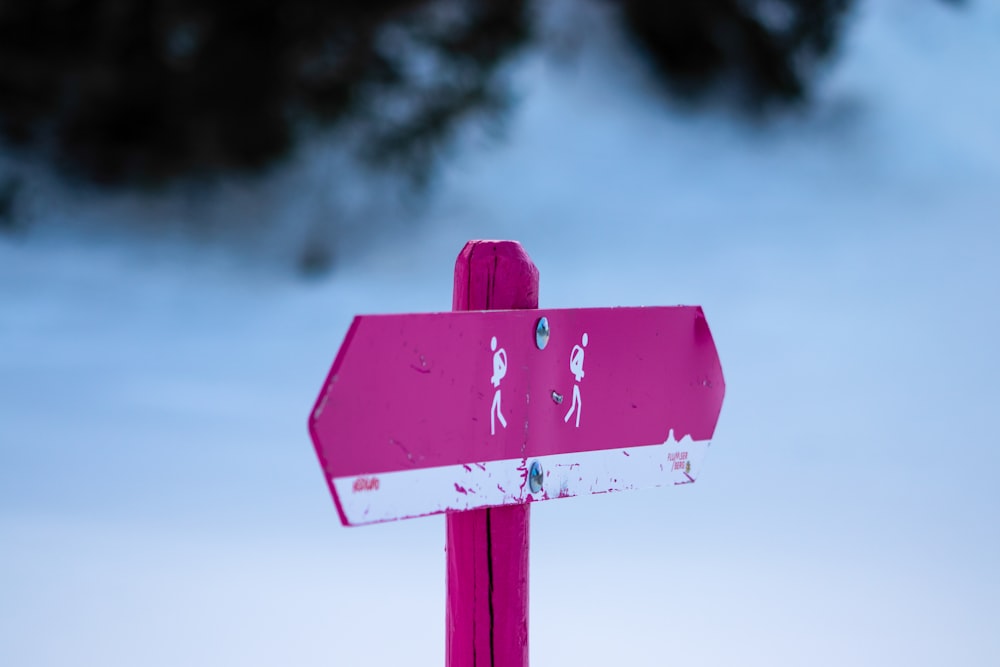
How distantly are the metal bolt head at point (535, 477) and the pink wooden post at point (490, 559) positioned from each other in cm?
5

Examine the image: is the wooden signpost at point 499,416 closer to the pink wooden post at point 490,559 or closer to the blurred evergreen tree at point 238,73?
the pink wooden post at point 490,559

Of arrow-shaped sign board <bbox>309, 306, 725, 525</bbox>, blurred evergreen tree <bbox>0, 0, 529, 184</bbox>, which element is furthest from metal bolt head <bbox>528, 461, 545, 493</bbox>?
blurred evergreen tree <bbox>0, 0, 529, 184</bbox>

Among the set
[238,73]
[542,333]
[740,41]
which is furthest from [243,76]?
[542,333]

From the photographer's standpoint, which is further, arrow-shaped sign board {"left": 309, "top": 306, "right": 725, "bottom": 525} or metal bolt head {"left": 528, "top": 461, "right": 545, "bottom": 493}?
metal bolt head {"left": 528, "top": 461, "right": 545, "bottom": 493}

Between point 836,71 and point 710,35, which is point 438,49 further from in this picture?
point 836,71

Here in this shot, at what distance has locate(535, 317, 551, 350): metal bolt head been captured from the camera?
105 cm

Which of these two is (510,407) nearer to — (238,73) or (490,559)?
(490,559)

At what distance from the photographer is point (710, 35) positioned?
8.42 meters

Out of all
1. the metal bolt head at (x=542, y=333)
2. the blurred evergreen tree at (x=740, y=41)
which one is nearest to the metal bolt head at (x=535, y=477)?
the metal bolt head at (x=542, y=333)

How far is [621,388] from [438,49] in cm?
643

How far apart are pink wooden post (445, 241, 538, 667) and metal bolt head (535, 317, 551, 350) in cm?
6

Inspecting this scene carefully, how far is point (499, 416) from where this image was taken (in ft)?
3.33

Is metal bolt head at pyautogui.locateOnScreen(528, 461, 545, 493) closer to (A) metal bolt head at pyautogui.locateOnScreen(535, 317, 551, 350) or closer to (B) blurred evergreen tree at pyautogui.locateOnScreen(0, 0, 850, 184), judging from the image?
(A) metal bolt head at pyautogui.locateOnScreen(535, 317, 551, 350)

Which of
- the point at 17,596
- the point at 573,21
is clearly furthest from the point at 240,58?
the point at 17,596
